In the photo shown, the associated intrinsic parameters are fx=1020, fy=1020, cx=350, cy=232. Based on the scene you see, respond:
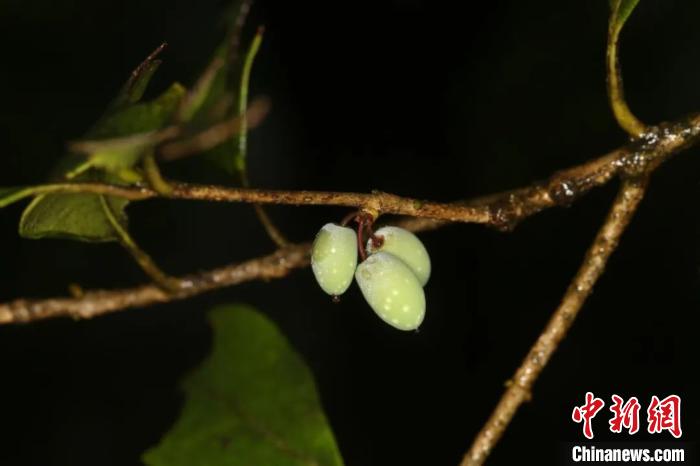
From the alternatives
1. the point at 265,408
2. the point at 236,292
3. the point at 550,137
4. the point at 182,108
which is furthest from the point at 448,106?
the point at 182,108

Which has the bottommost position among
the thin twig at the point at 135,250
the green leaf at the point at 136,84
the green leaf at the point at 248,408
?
the green leaf at the point at 248,408

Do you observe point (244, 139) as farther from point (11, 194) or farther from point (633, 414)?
point (633, 414)

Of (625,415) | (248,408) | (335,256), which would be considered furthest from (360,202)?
(625,415)

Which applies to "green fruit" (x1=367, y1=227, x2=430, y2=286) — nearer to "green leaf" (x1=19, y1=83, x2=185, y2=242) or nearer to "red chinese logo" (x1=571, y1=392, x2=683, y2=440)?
"green leaf" (x1=19, y1=83, x2=185, y2=242)

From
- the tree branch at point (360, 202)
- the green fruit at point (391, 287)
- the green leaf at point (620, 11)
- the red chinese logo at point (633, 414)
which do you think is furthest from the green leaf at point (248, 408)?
the green leaf at point (620, 11)

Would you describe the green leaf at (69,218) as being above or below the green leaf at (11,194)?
above

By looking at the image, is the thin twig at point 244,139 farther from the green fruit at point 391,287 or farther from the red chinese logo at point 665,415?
the red chinese logo at point 665,415

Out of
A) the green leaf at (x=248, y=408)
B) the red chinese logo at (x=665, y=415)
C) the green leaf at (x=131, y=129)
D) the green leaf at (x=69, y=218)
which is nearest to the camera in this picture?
the green leaf at (x=131, y=129)

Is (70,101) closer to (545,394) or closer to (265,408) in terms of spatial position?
(265,408)
